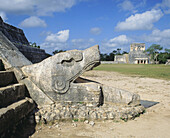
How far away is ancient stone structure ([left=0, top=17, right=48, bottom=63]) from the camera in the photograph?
6871mm

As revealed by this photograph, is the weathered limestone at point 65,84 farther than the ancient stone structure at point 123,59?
No

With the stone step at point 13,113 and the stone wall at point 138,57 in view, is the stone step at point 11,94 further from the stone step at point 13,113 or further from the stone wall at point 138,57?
the stone wall at point 138,57

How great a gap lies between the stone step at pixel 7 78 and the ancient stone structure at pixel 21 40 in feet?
9.40

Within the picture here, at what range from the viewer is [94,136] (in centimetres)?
327

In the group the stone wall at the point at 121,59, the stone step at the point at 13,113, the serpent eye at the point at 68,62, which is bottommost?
the stone step at the point at 13,113

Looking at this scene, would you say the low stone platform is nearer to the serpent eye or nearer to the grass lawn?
the serpent eye

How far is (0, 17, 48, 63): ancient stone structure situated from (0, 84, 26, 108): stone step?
3302 mm

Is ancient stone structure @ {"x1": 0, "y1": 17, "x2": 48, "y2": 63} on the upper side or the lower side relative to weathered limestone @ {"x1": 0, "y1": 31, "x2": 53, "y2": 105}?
upper

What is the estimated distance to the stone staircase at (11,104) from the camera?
111 inches

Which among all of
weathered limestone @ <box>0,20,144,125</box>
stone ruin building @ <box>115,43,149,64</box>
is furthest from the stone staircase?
stone ruin building @ <box>115,43,149,64</box>

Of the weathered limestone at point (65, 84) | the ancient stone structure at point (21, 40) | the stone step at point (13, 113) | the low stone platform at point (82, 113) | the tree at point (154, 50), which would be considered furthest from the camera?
the tree at point (154, 50)

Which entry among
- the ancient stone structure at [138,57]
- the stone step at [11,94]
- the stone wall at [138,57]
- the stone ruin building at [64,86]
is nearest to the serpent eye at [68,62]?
the stone ruin building at [64,86]

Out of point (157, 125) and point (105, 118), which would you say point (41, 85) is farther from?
point (157, 125)

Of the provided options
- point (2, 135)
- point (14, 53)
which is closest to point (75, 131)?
point (2, 135)
